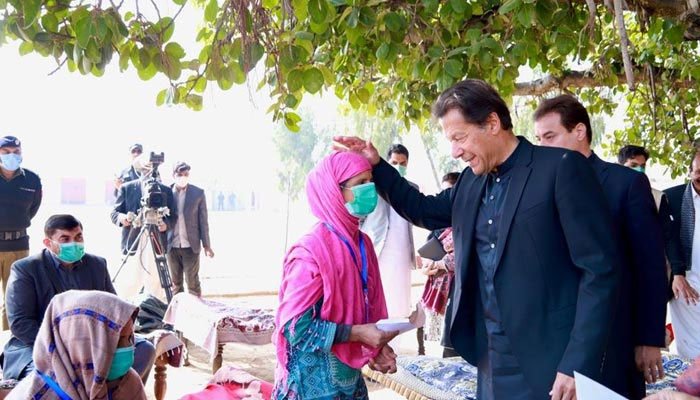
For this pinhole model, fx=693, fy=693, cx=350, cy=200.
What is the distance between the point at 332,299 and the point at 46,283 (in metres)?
2.49

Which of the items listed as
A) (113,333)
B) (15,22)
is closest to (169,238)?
(113,333)

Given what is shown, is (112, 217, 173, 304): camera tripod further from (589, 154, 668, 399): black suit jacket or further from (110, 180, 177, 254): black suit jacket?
(589, 154, 668, 399): black suit jacket

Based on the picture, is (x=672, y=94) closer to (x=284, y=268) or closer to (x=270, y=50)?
(x=270, y=50)

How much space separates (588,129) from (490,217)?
88 centimetres

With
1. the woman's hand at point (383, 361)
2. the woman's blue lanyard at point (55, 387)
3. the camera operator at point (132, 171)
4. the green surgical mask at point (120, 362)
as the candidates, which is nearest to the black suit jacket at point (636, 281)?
the woman's hand at point (383, 361)

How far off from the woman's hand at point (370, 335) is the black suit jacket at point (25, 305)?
2422mm

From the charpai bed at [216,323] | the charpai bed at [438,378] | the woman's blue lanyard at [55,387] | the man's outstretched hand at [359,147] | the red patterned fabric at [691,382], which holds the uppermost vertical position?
the man's outstretched hand at [359,147]

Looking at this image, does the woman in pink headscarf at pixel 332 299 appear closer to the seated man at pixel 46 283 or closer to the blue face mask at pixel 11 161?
the seated man at pixel 46 283

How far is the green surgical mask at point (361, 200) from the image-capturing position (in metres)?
2.65

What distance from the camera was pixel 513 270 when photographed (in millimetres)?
2166

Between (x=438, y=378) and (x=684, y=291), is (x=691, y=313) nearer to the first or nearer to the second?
(x=684, y=291)

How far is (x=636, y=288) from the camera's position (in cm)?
255

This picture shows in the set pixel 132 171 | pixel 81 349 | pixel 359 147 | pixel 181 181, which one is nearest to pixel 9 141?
pixel 132 171

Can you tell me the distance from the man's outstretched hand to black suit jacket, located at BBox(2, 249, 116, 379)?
243cm
